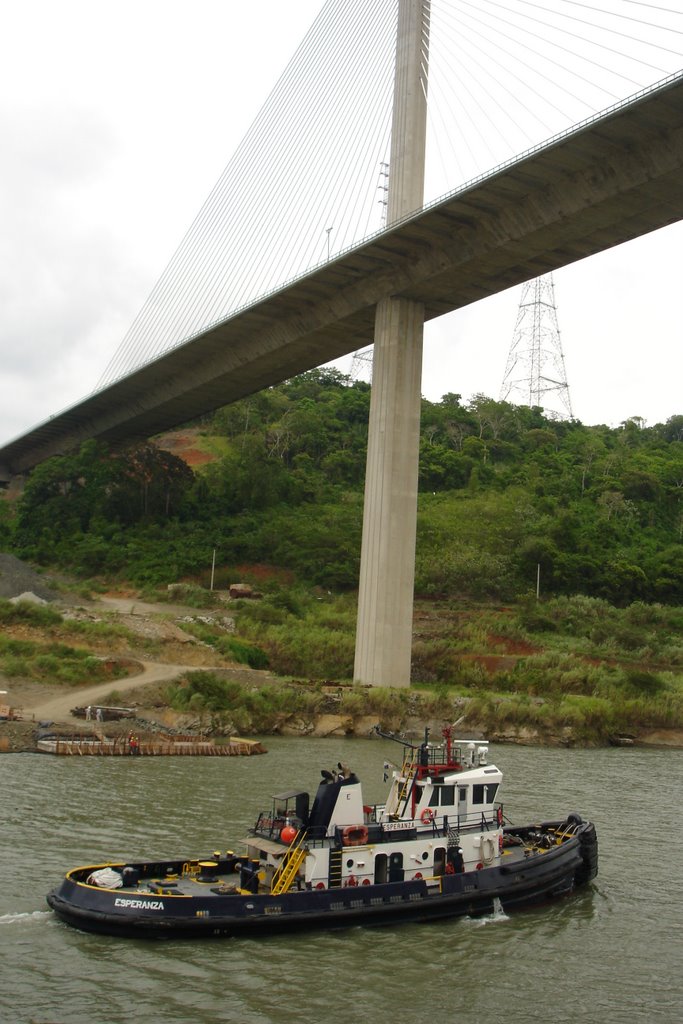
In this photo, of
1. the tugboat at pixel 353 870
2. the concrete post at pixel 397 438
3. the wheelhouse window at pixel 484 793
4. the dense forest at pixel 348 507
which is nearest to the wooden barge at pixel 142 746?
the concrete post at pixel 397 438

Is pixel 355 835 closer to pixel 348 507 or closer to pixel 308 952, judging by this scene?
pixel 308 952

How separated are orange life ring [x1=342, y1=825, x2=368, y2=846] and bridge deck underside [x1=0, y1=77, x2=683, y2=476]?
2345 centimetres

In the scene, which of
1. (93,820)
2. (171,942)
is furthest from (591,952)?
(93,820)

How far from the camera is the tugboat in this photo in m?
14.6

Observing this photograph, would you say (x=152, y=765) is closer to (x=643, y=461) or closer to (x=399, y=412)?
→ (x=399, y=412)

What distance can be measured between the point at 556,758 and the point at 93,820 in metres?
→ 18.7

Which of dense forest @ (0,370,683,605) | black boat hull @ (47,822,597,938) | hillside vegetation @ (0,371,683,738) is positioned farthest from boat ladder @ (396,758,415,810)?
dense forest @ (0,370,683,605)

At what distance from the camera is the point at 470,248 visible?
1533 inches

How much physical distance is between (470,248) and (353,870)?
1111 inches

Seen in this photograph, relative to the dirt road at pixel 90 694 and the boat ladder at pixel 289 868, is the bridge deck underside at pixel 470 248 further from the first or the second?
the boat ladder at pixel 289 868

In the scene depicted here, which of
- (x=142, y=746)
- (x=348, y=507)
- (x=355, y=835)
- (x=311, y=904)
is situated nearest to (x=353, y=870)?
(x=355, y=835)

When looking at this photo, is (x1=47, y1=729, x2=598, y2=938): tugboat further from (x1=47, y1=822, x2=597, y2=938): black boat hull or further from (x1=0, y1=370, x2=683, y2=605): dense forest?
(x1=0, y1=370, x2=683, y2=605): dense forest

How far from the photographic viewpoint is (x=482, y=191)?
117 ft

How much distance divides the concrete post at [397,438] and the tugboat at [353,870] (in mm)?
23166
